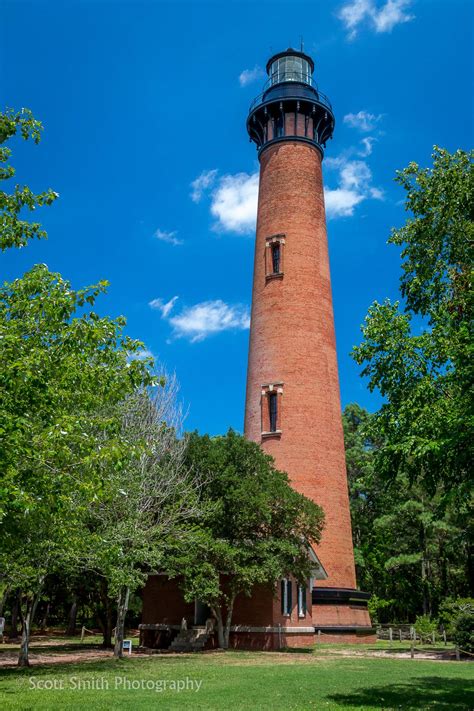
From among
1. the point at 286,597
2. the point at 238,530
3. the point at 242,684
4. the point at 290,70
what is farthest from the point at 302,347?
the point at 242,684

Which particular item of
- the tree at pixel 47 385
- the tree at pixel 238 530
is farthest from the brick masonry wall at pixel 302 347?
the tree at pixel 47 385

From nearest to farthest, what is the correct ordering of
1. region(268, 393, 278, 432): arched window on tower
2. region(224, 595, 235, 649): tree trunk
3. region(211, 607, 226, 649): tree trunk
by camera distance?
region(224, 595, 235, 649): tree trunk, region(211, 607, 226, 649): tree trunk, region(268, 393, 278, 432): arched window on tower

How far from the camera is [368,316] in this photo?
16.3 meters

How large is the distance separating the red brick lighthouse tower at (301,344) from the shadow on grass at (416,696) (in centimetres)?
1421

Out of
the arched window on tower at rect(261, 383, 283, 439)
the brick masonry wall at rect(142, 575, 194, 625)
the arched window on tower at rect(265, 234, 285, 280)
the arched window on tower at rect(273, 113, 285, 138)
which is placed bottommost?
the brick masonry wall at rect(142, 575, 194, 625)

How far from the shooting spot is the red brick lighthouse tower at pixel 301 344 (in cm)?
3148

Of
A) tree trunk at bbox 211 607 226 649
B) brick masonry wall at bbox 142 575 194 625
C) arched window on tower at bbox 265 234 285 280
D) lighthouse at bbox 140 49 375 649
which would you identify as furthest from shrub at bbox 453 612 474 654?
arched window on tower at bbox 265 234 285 280

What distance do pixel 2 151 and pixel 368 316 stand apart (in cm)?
912

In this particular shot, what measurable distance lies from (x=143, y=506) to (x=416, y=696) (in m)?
11.5

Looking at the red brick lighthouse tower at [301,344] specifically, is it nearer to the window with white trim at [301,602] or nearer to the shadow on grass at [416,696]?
the window with white trim at [301,602]

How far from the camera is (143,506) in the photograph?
2297 cm

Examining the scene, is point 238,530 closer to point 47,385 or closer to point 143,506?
point 143,506

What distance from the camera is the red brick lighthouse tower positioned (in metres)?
31.5

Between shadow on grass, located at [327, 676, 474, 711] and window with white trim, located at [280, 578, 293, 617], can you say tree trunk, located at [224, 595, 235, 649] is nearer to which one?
window with white trim, located at [280, 578, 293, 617]
